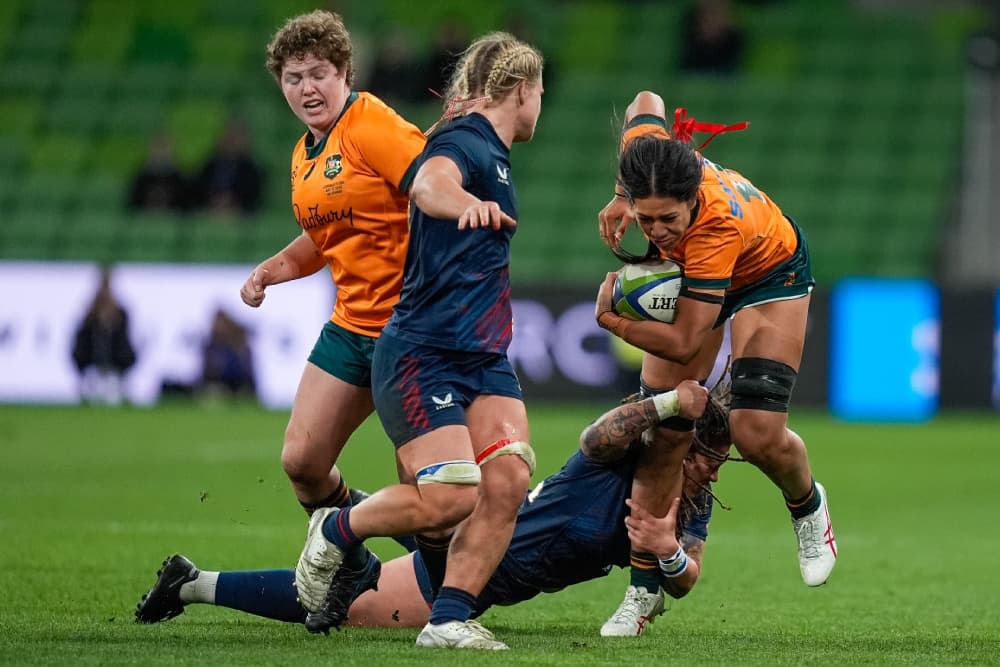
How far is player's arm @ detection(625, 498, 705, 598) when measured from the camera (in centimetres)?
526

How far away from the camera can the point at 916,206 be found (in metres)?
17.8

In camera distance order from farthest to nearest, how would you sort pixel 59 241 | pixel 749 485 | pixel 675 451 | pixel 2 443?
pixel 59 241
pixel 2 443
pixel 749 485
pixel 675 451

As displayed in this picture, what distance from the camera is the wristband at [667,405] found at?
5.30 m

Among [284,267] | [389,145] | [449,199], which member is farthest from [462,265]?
[284,267]

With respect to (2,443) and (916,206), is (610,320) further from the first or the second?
(916,206)

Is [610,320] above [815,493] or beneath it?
above

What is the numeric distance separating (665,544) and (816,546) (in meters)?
1.17

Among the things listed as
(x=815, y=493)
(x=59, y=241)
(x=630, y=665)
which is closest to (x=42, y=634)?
(x=630, y=665)

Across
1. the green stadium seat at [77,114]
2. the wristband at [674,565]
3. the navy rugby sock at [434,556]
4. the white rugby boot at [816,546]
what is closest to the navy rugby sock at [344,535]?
the navy rugby sock at [434,556]

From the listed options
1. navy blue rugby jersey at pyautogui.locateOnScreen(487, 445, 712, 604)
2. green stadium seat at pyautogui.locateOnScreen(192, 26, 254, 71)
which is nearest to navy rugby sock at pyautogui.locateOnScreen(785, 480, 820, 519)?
navy blue rugby jersey at pyautogui.locateOnScreen(487, 445, 712, 604)

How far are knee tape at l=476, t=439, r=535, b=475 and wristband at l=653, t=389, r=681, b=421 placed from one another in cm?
51

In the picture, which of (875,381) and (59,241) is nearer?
(875,381)

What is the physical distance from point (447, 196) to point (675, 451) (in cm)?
121

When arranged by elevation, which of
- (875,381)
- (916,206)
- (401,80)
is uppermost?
(401,80)
